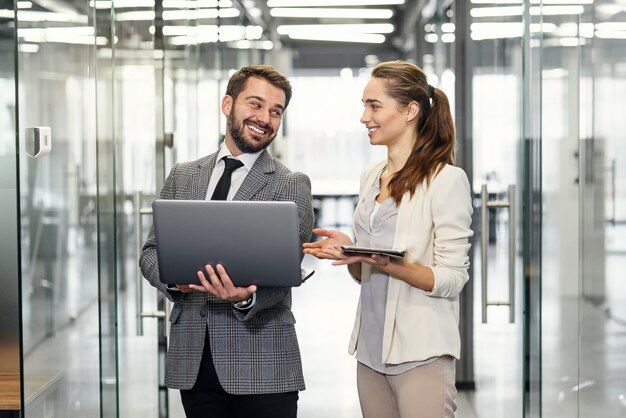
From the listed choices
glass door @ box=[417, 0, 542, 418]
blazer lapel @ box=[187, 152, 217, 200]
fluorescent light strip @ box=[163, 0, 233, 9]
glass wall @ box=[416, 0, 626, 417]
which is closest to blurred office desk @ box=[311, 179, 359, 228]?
glass door @ box=[417, 0, 542, 418]

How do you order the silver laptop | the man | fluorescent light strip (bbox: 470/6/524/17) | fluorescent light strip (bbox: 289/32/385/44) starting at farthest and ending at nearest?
fluorescent light strip (bbox: 289/32/385/44) → fluorescent light strip (bbox: 470/6/524/17) → the man → the silver laptop

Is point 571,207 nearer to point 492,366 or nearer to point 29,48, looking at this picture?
point 492,366

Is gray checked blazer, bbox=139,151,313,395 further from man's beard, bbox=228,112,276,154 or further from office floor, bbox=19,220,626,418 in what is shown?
office floor, bbox=19,220,626,418

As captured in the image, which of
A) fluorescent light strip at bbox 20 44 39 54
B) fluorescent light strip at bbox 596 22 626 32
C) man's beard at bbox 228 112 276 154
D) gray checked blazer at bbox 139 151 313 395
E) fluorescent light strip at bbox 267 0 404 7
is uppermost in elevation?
fluorescent light strip at bbox 267 0 404 7

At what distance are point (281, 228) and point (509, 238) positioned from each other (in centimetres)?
156

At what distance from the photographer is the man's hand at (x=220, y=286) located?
75.1 inches

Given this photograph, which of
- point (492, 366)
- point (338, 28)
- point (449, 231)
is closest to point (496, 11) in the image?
point (492, 366)

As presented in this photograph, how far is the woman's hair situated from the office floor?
82 centimetres

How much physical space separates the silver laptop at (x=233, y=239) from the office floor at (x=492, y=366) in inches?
21.1

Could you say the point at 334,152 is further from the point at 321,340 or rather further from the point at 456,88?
the point at 456,88

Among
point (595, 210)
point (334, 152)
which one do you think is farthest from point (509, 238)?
point (334, 152)

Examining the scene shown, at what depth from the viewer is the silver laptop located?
1.88m

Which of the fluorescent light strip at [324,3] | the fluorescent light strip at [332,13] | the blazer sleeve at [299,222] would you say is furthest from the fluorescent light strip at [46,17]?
the fluorescent light strip at [332,13]

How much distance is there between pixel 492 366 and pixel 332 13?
161 inches
